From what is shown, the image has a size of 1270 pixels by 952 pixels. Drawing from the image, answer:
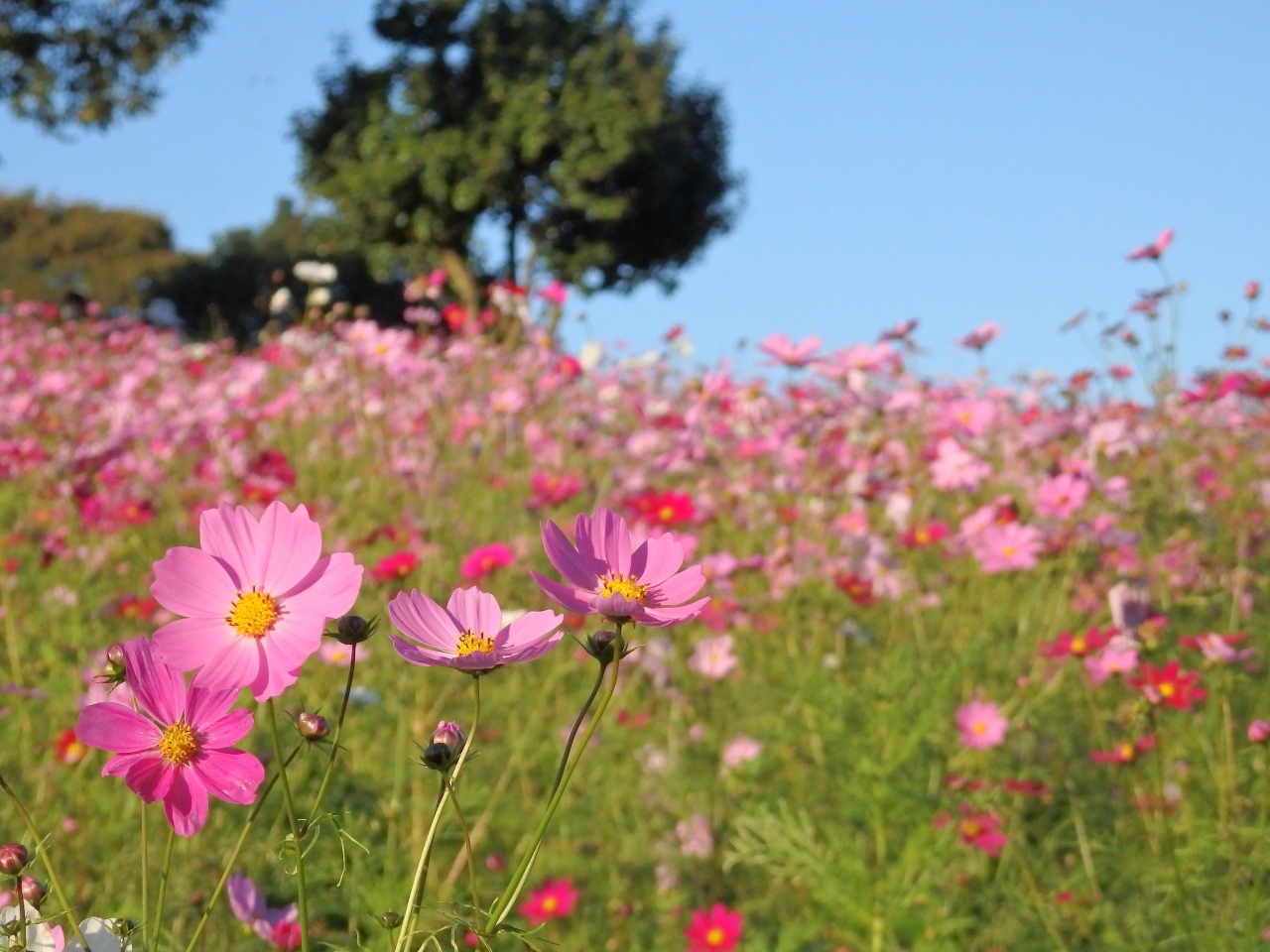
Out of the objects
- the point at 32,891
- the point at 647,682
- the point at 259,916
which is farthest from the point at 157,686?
the point at 647,682

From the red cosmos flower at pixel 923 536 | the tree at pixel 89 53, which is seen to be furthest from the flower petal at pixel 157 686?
the tree at pixel 89 53

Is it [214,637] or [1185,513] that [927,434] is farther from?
[214,637]

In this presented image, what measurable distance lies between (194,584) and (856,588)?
2.03 meters

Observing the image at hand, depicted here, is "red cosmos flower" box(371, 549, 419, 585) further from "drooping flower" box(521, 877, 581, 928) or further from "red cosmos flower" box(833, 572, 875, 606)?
"red cosmos flower" box(833, 572, 875, 606)

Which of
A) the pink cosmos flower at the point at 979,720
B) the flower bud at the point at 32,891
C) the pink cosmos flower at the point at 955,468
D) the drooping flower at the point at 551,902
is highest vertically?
the pink cosmos flower at the point at 955,468

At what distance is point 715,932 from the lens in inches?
66.4

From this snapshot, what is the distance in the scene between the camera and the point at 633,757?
2.59 meters

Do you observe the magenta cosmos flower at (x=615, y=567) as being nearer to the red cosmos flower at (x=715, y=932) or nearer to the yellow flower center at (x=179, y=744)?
the yellow flower center at (x=179, y=744)

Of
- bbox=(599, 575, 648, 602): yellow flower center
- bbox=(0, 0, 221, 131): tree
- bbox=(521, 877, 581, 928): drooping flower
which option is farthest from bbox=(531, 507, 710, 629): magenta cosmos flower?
bbox=(0, 0, 221, 131): tree

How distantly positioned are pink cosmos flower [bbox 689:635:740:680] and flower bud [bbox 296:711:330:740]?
205 cm

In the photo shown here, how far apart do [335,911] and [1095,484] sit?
1.85 meters

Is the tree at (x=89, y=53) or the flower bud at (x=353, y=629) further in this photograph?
the tree at (x=89, y=53)

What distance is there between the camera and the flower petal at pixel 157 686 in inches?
25.6

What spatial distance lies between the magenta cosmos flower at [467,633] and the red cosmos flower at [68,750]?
1.27 metres
